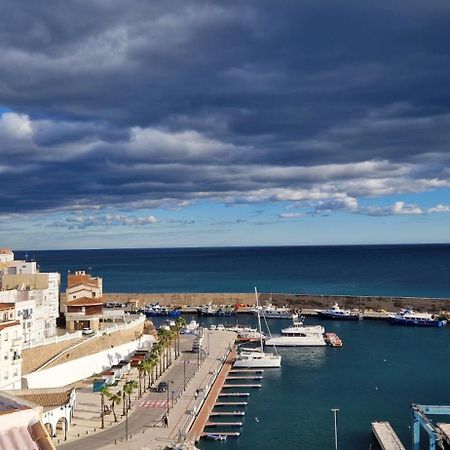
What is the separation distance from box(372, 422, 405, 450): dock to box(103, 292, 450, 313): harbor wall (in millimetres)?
78217

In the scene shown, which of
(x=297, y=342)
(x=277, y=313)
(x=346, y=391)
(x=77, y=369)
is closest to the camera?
(x=346, y=391)

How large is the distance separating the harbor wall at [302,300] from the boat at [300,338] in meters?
37.2

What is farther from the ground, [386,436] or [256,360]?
[256,360]

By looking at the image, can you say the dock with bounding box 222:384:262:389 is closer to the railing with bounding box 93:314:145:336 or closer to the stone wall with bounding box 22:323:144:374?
the stone wall with bounding box 22:323:144:374

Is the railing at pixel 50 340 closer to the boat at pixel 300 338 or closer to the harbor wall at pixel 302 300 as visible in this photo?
the boat at pixel 300 338

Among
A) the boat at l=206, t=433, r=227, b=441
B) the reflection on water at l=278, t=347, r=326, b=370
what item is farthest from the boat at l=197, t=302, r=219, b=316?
the boat at l=206, t=433, r=227, b=441

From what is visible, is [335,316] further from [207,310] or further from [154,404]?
[154,404]

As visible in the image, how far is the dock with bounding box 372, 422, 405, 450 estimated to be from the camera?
48.6m

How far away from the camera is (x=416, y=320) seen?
115m

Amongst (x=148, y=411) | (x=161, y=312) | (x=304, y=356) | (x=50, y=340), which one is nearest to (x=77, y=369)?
(x=50, y=340)

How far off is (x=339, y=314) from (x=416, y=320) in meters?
15.6

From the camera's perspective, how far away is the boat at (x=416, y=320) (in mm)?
114000

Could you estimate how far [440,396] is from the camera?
212 ft

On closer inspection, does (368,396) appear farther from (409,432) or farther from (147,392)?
(147,392)
